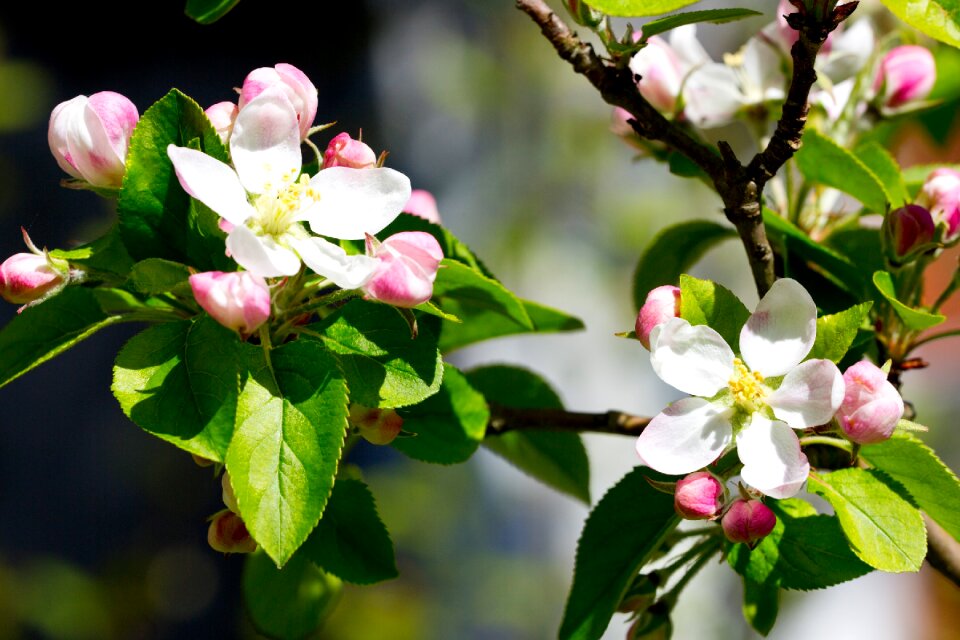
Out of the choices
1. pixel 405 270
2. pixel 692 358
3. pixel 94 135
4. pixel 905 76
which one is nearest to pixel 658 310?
pixel 692 358

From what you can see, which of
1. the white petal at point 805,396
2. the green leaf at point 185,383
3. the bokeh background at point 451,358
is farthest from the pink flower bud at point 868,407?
the bokeh background at point 451,358

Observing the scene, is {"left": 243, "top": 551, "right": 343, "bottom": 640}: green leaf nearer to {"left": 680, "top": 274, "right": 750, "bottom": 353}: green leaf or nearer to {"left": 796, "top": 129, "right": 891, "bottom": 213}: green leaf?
{"left": 680, "top": 274, "right": 750, "bottom": 353}: green leaf

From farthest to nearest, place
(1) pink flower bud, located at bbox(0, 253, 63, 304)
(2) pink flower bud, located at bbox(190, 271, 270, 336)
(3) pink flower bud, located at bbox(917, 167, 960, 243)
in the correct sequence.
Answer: (3) pink flower bud, located at bbox(917, 167, 960, 243) < (1) pink flower bud, located at bbox(0, 253, 63, 304) < (2) pink flower bud, located at bbox(190, 271, 270, 336)

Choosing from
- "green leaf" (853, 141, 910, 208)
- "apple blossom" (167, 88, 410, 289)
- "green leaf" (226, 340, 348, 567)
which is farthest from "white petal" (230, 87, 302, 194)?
"green leaf" (853, 141, 910, 208)

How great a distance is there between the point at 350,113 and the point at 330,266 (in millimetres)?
2416

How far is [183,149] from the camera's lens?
2.00 feet

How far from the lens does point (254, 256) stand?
0.59 meters

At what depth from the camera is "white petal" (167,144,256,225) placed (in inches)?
23.9

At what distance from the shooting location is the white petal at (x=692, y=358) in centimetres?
65

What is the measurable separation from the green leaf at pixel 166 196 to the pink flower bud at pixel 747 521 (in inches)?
13.5

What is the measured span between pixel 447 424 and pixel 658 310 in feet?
0.72

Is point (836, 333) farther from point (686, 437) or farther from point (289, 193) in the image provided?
point (289, 193)

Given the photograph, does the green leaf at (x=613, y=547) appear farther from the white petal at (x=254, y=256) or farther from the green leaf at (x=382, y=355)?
the white petal at (x=254, y=256)

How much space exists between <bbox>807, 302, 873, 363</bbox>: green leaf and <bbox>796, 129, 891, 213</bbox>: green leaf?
0.57 ft
